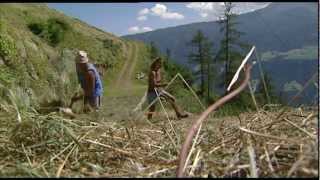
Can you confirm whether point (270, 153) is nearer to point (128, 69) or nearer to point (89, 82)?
point (89, 82)

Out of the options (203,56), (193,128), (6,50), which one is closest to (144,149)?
(193,128)

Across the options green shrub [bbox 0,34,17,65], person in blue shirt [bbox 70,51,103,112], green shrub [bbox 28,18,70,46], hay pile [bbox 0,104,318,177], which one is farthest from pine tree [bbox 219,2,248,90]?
hay pile [bbox 0,104,318,177]

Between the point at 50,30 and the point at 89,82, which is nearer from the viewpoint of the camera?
the point at 89,82

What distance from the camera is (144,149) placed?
2.25m

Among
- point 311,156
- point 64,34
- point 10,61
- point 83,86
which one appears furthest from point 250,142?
point 64,34

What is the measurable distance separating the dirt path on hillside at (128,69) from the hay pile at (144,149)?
5747cm

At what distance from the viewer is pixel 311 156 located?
1.54 meters

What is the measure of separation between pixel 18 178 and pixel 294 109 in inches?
60.2

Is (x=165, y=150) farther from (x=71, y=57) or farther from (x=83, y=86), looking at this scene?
(x=71, y=57)

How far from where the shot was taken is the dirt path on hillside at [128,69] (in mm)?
64762

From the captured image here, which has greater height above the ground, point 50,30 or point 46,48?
point 50,30

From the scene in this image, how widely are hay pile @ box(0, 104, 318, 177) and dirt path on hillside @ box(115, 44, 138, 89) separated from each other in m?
57.5

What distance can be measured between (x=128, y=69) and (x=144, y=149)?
72173mm

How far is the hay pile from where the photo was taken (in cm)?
169
